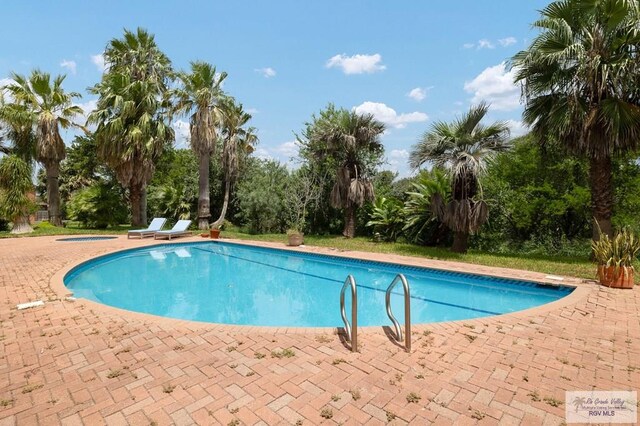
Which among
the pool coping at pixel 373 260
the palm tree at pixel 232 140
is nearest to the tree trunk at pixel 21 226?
the pool coping at pixel 373 260

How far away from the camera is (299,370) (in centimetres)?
330

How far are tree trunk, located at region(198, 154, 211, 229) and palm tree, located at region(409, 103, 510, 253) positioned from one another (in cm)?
1124

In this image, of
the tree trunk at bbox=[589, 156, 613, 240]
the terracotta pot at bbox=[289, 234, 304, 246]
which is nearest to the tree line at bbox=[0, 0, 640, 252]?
the tree trunk at bbox=[589, 156, 613, 240]

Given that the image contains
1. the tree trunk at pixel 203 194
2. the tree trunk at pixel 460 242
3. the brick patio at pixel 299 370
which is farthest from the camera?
the tree trunk at pixel 203 194

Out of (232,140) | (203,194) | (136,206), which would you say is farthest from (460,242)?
(136,206)

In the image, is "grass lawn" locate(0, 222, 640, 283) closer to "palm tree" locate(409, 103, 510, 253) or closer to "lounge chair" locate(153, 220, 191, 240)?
"palm tree" locate(409, 103, 510, 253)

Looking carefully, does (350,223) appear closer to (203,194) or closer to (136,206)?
(203,194)

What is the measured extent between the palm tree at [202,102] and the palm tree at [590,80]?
1310cm

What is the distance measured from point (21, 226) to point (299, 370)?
19.3 m

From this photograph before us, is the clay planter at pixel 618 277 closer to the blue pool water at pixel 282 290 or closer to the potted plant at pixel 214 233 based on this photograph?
the blue pool water at pixel 282 290

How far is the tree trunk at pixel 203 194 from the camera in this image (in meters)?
17.3

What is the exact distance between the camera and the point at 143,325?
14.8 feet

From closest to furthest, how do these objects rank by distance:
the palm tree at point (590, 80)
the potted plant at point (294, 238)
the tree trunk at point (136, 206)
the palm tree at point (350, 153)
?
the palm tree at point (590, 80) < the potted plant at point (294, 238) < the palm tree at point (350, 153) < the tree trunk at point (136, 206)

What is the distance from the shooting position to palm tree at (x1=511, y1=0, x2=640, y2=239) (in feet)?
25.3
